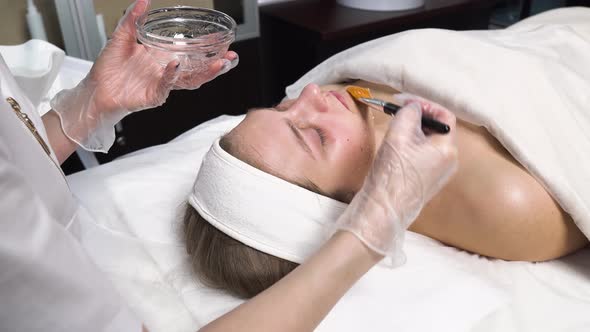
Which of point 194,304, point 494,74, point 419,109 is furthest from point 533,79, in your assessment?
point 194,304

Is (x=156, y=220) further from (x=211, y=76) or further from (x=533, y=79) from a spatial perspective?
(x=533, y=79)

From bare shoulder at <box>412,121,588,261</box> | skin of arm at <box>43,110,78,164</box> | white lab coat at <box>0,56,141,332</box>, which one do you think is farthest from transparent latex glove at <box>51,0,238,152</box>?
bare shoulder at <box>412,121,588,261</box>

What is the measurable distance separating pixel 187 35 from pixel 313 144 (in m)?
0.38

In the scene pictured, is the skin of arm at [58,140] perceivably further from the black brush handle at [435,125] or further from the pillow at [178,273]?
the black brush handle at [435,125]

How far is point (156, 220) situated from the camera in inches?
48.6

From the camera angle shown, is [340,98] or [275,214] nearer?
[275,214]

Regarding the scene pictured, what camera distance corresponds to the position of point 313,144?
1036 millimetres

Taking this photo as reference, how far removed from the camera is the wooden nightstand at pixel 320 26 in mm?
2082

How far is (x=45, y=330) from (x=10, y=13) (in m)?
1.46

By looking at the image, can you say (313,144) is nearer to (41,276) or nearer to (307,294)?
(307,294)

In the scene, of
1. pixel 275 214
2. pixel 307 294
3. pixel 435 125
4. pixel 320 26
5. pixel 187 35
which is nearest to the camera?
pixel 307 294

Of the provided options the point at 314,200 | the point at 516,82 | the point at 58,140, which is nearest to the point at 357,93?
the point at 314,200

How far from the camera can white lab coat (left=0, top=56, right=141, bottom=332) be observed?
1.78 ft

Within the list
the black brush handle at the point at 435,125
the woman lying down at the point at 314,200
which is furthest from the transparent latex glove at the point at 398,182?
the woman lying down at the point at 314,200
